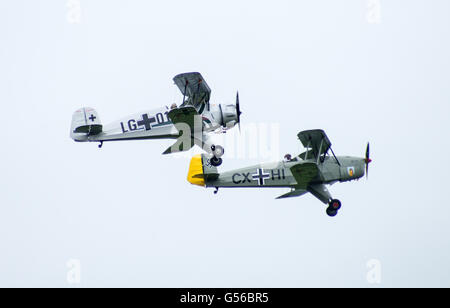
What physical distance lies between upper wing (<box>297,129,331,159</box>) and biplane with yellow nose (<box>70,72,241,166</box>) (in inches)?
102

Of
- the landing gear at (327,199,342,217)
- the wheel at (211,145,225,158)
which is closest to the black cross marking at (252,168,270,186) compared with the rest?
the wheel at (211,145,225,158)

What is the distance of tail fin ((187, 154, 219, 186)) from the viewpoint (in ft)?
89.1

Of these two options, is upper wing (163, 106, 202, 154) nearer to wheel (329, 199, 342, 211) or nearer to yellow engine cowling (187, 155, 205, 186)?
yellow engine cowling (187, 155, 205, 186)

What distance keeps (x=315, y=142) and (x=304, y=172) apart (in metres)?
1.07

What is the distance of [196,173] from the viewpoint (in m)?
27.2

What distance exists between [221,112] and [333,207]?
4663 millimetres

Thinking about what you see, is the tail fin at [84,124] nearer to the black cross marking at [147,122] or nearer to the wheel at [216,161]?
the black cross marking at [147,122]

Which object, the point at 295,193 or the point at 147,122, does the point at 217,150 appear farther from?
the point at 295,193

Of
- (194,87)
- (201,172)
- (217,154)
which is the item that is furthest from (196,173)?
(194,87)

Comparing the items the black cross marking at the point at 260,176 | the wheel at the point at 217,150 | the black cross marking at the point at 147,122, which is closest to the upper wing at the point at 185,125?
Result: the wheel at the point at 217,150

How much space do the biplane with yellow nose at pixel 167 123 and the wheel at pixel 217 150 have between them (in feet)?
0.82
